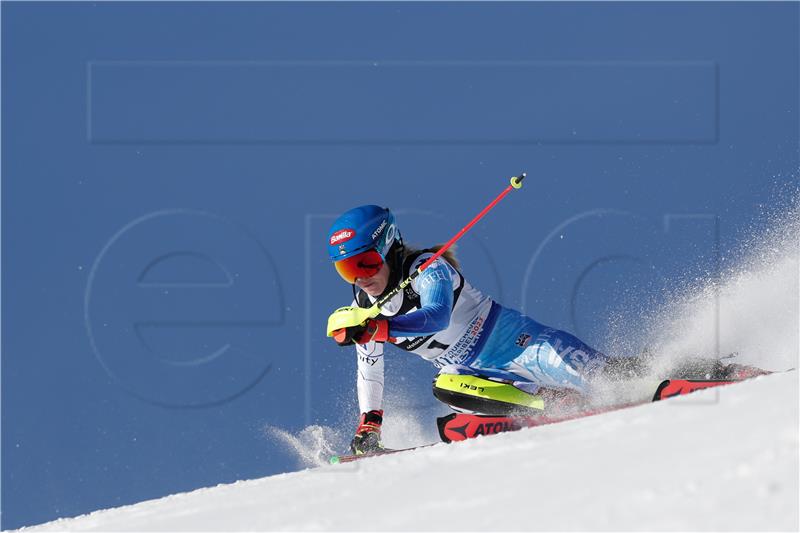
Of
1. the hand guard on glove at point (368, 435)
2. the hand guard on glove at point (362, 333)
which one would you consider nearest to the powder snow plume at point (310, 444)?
the hand guard on glove at point (368, 435)

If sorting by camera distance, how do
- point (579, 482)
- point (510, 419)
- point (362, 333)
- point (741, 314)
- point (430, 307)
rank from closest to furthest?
point (579, 482)
point (362, 333)
point (430, 307)
point (510, 419)
point (741, 314)

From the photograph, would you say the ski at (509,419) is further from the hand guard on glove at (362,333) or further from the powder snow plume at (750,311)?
the hand guard on glove at (362,333)

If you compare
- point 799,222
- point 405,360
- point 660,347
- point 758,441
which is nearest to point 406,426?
point 405,360

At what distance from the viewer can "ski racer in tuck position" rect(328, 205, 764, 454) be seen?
4.64 m

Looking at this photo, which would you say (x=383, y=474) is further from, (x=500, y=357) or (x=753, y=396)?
Result: (x=500, y=357)

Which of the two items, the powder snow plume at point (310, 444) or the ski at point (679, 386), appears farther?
the powder snow plume at point (310, 444)

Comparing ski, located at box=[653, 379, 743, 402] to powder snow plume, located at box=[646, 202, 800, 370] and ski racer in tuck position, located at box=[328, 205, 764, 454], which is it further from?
powder snow plume, located at box=[646, 202, 800, 370]

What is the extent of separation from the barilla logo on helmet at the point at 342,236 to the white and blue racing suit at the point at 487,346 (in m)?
0.31

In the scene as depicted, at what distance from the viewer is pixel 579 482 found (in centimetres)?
283

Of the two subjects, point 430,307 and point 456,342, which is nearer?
point 430,307

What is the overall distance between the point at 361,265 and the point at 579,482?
2.00 meters

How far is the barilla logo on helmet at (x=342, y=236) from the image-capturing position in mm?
4613

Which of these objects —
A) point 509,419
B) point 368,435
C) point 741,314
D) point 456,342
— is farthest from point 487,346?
point 741,314

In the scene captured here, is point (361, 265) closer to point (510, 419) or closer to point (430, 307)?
point (430, 307)
